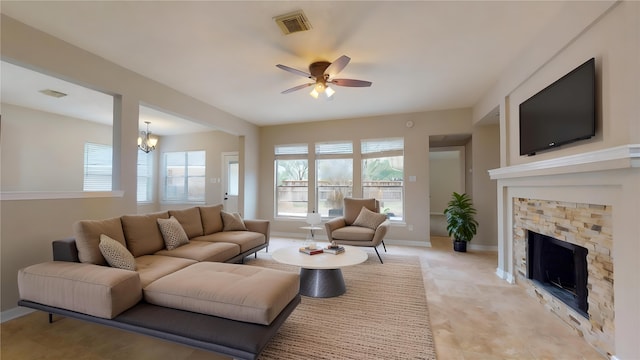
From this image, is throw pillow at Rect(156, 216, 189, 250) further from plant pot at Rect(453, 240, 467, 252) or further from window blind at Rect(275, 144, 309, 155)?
plant pot at Rect(453, 240, 467, 252)

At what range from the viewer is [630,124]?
5.36 feet

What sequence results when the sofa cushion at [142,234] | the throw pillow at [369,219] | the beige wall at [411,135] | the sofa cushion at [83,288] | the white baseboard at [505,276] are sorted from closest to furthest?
the sofa cushion at [83,288], the sofa cushion at [142,234], the white baseboard at [505,276], the throw pillow at [369,219], the beige wall at [411,135]

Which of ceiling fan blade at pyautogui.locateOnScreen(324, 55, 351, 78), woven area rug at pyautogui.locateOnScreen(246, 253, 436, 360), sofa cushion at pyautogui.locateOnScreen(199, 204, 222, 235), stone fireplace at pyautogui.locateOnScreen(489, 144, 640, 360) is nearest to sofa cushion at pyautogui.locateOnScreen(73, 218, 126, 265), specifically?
sofa cushion at pyautogui.locateOnScreen(199, 204, 222, 235)

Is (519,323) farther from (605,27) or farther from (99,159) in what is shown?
(99,159)

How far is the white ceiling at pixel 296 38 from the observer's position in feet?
7.32

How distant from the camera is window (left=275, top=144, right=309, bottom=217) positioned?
6277mm

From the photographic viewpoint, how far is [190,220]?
3.71 m

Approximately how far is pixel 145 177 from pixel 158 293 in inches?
263

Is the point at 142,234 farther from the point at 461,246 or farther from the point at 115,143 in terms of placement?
the point at 461,246

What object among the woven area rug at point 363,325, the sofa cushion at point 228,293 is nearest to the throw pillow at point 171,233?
the sofa cushion at point 228,293

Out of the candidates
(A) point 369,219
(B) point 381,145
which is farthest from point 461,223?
(B) point 381,145

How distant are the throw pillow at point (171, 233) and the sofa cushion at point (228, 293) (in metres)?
1.10

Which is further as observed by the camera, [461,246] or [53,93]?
[461,246]

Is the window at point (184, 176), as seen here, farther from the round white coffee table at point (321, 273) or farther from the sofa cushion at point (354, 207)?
the round white coffee table at point (321, 273)
